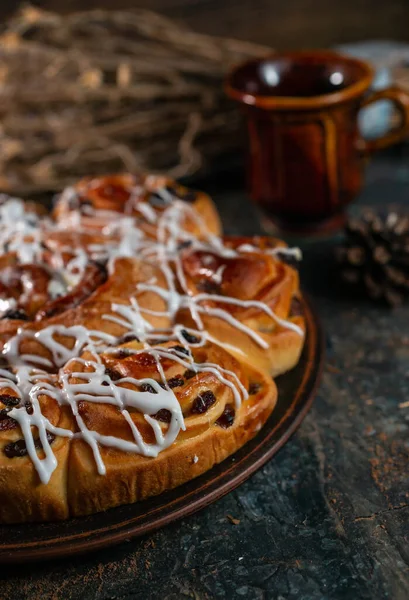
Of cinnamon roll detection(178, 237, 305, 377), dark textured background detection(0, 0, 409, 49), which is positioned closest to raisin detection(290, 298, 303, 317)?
cinnamon roll detection(178, 237, 305, 377)

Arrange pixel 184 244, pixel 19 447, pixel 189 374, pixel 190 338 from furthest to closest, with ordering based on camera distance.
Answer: pixel 184 244 < pixel 190 338 < pixel 189 374 < pixel 19 447

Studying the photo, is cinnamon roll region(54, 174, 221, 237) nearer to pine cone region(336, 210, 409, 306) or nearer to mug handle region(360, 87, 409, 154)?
pine cone region(336, 210, 409, 306)

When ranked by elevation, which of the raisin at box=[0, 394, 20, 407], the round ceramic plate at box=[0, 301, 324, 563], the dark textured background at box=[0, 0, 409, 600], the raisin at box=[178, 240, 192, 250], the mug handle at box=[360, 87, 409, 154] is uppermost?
the mug handle at box=[360, 87, 409, 154]

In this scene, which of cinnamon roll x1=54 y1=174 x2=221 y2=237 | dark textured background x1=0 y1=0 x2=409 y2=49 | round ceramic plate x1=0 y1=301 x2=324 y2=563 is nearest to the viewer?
round ceramic plate x1=0 y1=301 x2=324 y2=563

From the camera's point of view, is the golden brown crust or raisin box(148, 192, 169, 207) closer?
the golden brown crust

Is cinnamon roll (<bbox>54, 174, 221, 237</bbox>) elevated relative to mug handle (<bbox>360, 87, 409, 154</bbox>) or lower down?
lower down

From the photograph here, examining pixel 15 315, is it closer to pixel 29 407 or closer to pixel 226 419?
pixel 29 407

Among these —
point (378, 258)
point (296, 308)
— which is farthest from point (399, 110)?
point (296, 308)

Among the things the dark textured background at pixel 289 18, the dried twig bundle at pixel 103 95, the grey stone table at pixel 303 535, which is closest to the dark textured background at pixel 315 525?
the grey stone table at pixel 303 535
